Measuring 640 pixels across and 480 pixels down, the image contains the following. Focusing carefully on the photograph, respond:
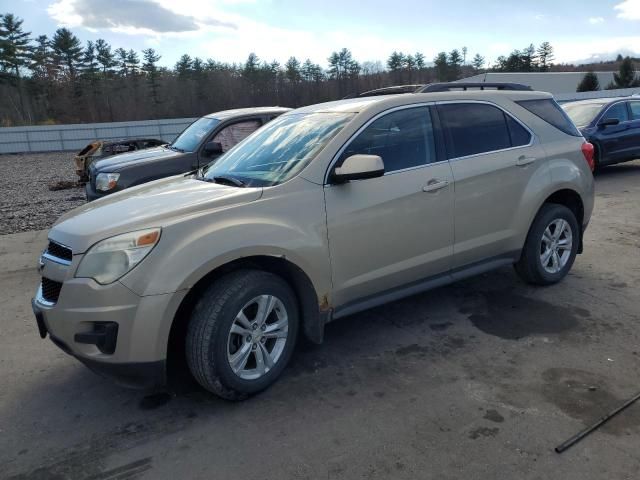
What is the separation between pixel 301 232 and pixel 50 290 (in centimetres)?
161

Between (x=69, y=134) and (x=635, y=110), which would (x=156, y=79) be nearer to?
(x=69, y=134)

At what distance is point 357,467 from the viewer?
8.72 feet

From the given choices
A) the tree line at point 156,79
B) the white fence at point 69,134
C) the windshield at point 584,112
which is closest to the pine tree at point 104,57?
the tree line at point 156,79

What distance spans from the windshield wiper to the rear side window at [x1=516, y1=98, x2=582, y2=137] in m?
2.77

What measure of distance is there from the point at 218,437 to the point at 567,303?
3.35m

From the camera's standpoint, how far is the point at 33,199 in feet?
43.0

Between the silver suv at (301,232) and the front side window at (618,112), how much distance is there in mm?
8278

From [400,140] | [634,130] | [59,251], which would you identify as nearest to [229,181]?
[59,251]

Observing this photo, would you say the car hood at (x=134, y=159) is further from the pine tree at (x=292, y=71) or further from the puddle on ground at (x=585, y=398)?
the pine tree at (x=292, y=71)

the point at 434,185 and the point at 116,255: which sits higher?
the point at 434,185

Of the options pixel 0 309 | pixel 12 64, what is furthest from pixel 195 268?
pixel 12 64

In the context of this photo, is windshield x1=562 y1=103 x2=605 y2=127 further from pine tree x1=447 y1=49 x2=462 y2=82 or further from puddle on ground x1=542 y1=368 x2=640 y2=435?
pine tree x1=447 y1=49 x2=462 y2=82

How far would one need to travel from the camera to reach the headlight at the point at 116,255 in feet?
9.62

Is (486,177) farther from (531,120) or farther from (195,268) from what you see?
(195,268)
